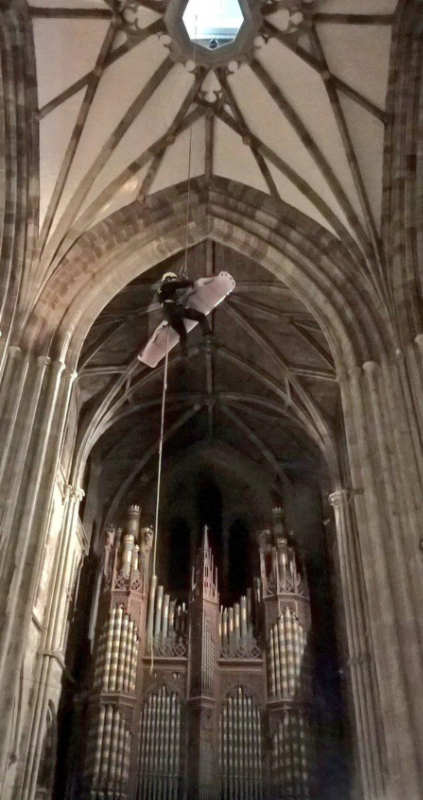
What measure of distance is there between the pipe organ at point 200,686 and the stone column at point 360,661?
1.98m

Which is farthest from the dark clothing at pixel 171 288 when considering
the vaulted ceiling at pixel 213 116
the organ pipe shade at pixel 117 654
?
the organ pipe shade at pixel 117 654

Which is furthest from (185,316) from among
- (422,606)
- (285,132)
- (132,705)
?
(132,705)

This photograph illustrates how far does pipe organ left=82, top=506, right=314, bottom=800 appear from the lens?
41.9 ft

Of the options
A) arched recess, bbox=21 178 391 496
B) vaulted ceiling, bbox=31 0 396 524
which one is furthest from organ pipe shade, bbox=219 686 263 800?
vaulted ceiling, bbox=31 0 396 524

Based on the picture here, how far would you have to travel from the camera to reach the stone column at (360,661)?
10.6 meters

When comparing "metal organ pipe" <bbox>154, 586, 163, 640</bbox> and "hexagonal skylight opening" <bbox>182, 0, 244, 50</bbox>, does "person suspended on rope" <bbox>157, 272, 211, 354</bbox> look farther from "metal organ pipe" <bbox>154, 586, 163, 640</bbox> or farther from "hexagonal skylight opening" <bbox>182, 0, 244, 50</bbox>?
"metal organ pipe" <bbox>154, 586, 163, 640</bbox>

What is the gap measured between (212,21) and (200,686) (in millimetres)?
13059

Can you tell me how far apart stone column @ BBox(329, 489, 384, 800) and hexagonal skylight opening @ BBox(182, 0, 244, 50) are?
29.6 ft

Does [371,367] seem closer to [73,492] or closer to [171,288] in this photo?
[171,288]

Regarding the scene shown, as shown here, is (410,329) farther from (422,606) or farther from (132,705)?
(132,705)

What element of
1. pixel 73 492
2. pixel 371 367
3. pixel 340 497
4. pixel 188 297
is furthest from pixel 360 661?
pixel 188 297

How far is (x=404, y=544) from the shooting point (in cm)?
818

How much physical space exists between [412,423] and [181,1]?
781 centimetres

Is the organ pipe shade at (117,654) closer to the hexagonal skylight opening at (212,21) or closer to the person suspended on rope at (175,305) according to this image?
the person suspended on rope at (175,305)
